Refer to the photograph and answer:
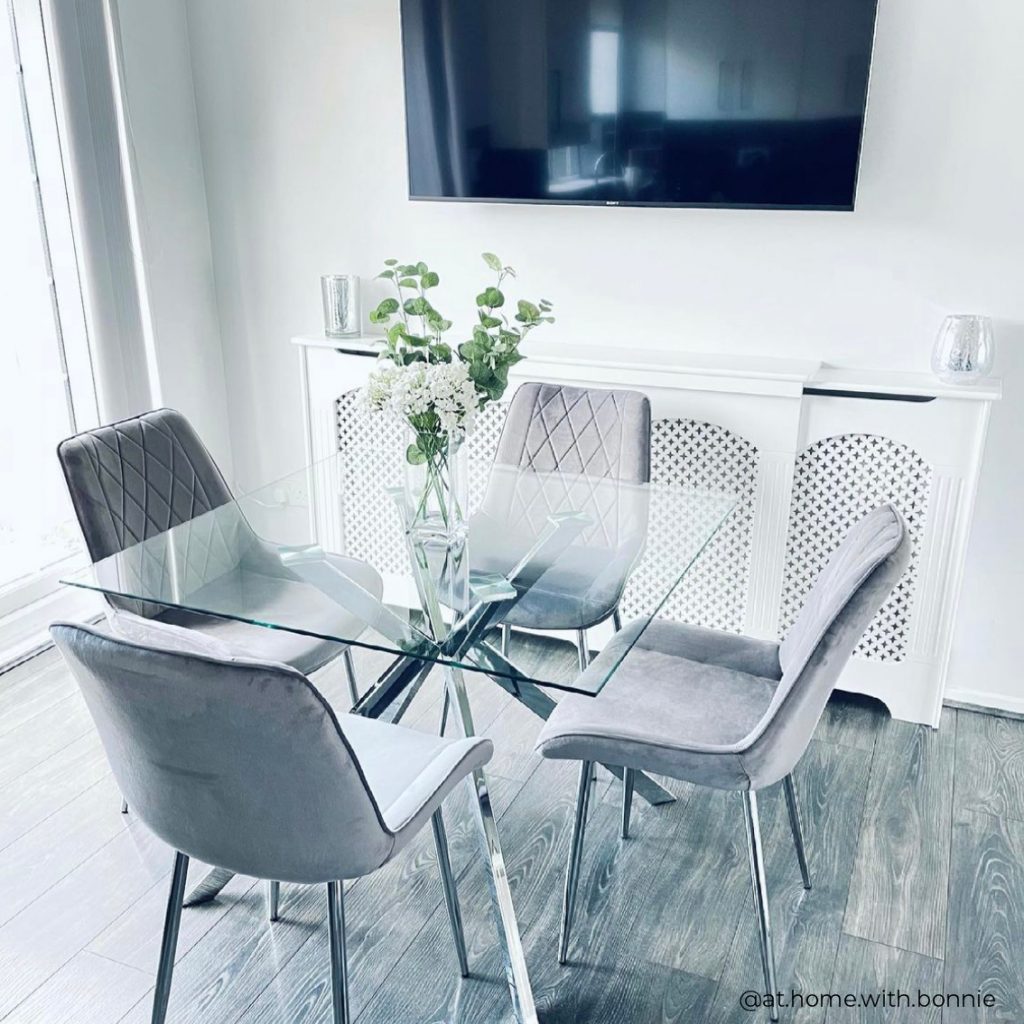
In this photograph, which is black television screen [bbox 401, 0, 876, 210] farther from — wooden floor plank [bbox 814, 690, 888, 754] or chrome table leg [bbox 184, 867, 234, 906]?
chrome table leg [bbox 184, 867, 234, 906]

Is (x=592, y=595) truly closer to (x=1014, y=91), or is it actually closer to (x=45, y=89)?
(x=1014, y=91)

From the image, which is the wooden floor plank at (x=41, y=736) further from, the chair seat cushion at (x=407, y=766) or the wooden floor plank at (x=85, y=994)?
the chair seat cushion at (x=407, y=766)

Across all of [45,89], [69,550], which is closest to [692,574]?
[69,550]

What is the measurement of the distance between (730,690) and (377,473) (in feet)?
3.74

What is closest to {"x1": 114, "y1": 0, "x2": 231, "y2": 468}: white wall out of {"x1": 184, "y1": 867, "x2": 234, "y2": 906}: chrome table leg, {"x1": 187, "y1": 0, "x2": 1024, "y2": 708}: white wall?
{"x1": 187, "y1": 0, "x2": 1024, "y2": 708}: white wall

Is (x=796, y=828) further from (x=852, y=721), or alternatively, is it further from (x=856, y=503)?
(x=856, y=503)

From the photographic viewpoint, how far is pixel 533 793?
239cm

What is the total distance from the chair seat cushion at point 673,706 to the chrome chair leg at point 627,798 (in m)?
0.28

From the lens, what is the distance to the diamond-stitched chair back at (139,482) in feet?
7.19

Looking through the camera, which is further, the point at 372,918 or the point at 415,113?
the point at 415,113

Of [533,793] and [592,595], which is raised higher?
[592,595]

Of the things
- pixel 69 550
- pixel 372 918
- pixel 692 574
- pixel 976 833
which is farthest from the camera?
pixel 69 550

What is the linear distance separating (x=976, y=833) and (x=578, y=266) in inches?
75.3

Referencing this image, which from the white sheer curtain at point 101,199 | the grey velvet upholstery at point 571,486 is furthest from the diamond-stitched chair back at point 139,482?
the white sheer curtain at point 101,199
